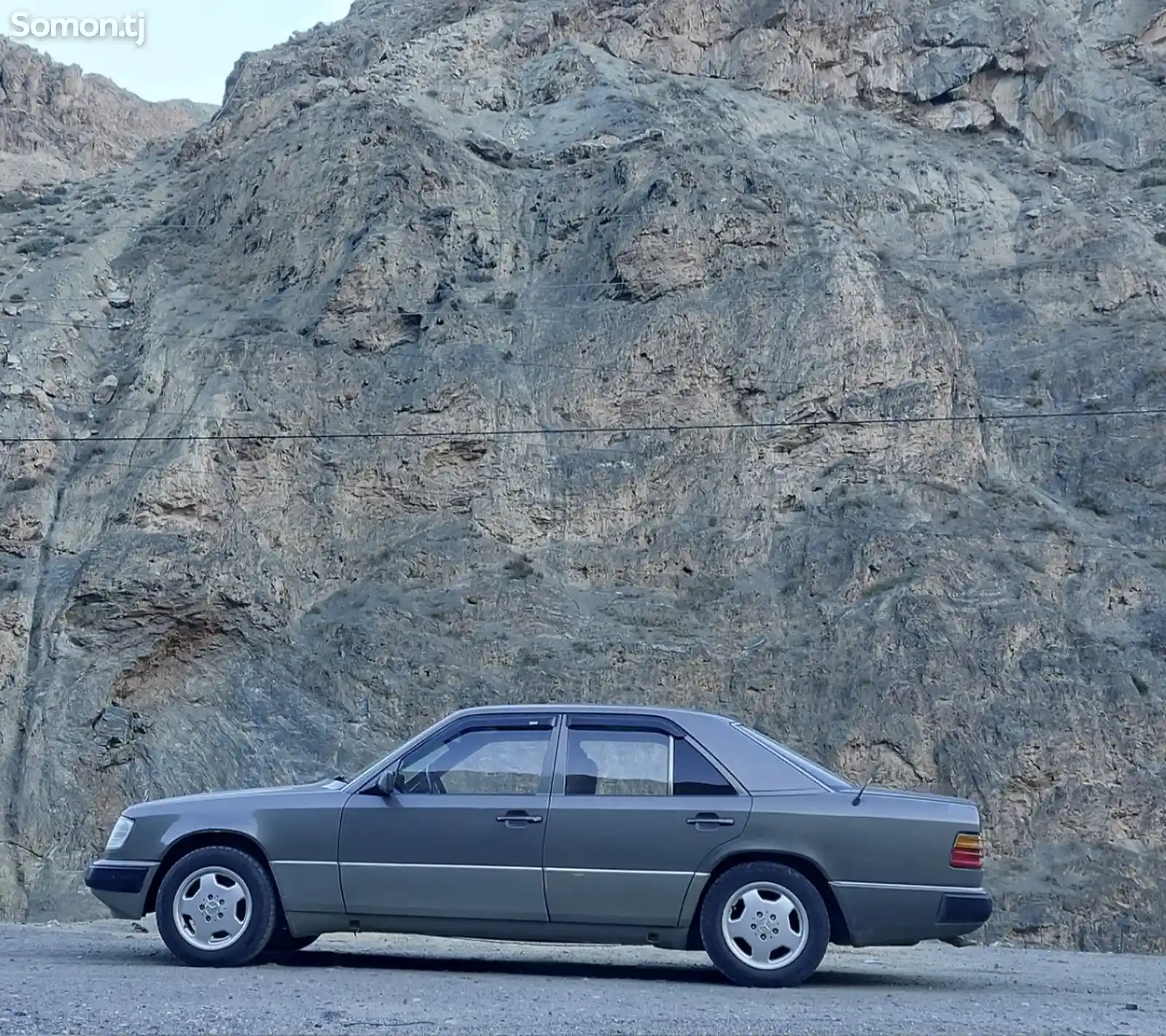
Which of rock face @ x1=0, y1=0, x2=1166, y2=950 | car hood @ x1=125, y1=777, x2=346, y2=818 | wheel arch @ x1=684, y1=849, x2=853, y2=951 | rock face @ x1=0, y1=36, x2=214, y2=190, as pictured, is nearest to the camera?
wheel arch @ x1=684, y1=849, x2=853, y2=951

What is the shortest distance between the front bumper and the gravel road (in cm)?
31

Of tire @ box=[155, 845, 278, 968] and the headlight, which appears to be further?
the headlight

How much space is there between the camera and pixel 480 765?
7867 millimetres

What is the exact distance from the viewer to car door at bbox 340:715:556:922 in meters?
7.55

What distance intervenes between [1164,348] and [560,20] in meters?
18.9

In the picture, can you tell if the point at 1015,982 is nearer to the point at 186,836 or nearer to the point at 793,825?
the point at 793,825

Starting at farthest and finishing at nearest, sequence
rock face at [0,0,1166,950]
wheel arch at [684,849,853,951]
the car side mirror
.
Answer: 1. rock face at [0,0,1166,950]
2. the car side mirror
3. wheel arch at [684,849,853,951]

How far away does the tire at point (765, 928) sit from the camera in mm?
7324

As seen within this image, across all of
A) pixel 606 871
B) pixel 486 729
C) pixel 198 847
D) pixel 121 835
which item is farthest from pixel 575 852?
pixel 121 835

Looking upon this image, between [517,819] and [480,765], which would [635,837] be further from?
[480,765]

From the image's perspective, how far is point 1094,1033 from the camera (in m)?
6.08

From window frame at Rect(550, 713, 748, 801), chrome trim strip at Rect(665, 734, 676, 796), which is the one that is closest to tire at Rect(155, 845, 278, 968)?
window frame at Rect(550, 713, 748, 801)

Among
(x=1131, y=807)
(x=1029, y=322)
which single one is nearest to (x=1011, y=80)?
(x=1029, y=322)

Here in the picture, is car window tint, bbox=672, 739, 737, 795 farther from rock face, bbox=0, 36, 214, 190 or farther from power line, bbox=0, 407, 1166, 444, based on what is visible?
rock face, bbox=0, 36, 214, 190
